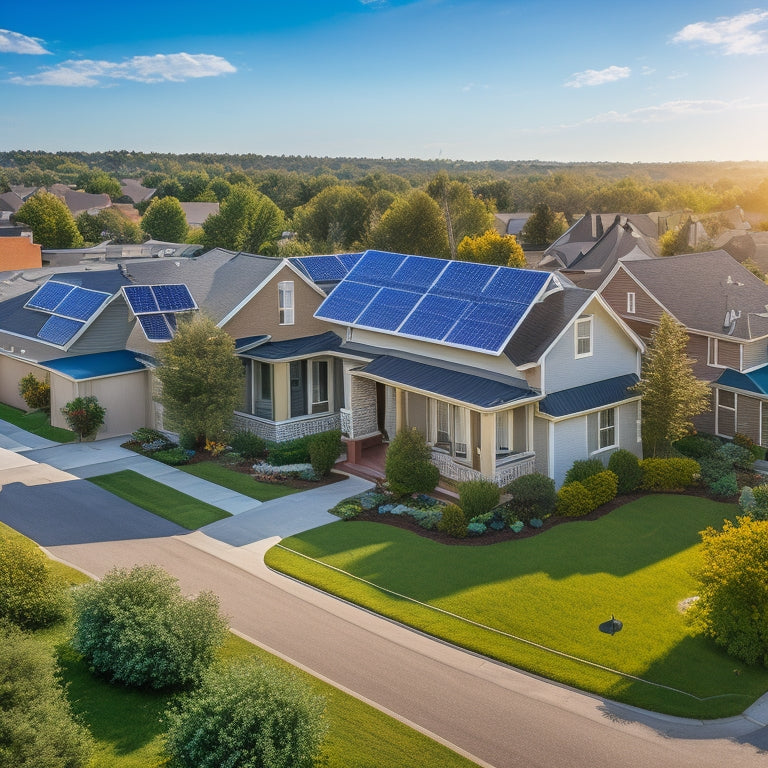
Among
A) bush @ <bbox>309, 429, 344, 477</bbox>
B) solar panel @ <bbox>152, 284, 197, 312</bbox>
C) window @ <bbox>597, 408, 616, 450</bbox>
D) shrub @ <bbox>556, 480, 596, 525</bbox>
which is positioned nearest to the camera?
shrub @ <bbox>556, 480, 596, 525</bbox>

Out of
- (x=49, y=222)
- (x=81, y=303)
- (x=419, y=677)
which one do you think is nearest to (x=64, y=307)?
(x=81, y=303)

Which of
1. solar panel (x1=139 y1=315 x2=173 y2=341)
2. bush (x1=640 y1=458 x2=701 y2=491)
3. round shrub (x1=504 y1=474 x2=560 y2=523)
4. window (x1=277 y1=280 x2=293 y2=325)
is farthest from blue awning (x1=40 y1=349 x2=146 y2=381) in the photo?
bush (x1=640 y1=458 x2=701 y2=491)

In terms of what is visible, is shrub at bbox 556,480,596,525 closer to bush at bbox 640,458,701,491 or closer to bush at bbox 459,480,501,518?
bush at bbox 459,480,501,518

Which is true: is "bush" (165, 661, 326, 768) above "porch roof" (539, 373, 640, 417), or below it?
below

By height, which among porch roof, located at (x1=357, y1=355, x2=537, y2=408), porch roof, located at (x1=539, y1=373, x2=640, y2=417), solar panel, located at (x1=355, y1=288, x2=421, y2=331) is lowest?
porch roof, located at (x1=539, y1=373, x2=640, y2=417)

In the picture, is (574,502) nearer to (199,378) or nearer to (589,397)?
(589,397)

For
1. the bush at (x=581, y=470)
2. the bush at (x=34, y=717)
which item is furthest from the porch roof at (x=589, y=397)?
the bush at (x=34, y=717)

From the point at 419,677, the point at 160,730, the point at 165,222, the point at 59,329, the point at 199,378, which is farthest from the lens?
the point at 165,222

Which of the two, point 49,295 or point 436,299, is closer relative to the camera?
point 436,299

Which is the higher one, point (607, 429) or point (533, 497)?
point (607, 429)
